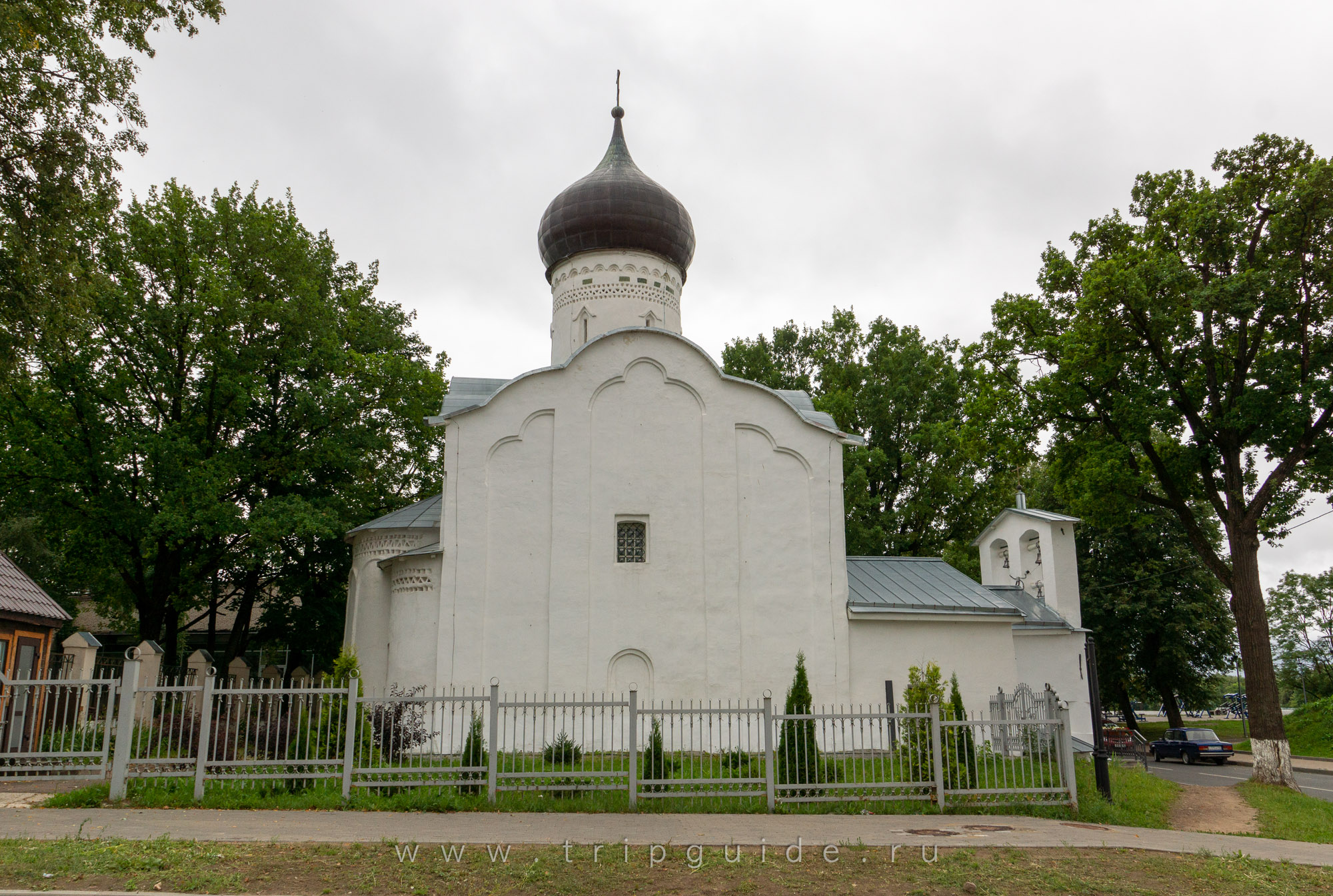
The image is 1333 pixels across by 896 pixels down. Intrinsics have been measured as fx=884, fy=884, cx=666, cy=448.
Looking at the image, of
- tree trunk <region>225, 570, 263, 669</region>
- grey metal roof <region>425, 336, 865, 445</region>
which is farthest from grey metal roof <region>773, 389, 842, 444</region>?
tree trunk <region>225, 570, 263, 669</region>

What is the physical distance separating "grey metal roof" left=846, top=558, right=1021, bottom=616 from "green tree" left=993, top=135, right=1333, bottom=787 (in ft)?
11.1

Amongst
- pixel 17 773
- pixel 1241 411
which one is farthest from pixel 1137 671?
pixel 17 773

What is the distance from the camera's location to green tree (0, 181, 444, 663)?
19234 mm

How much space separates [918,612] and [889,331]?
14.5 metres

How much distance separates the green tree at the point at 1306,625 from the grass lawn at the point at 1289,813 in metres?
30.6

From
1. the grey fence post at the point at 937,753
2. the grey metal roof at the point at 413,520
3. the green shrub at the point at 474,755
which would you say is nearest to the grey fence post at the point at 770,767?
the grey fence post at the point at 937,753

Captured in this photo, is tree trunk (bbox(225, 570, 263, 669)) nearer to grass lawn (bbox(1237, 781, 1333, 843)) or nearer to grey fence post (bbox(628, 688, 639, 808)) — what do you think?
grey fence post (bbox(628, 688, 639, 808))

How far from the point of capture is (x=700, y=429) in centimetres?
1688

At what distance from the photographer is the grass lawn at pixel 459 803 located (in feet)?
31.6

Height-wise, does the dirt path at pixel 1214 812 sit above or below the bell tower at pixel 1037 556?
below

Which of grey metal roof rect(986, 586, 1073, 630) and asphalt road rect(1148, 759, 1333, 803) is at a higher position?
grey metal roof rect(986, 586, 1073, 630)

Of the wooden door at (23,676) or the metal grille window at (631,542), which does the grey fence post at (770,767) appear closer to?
the metal grille window at (631,542)

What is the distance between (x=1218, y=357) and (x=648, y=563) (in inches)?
456

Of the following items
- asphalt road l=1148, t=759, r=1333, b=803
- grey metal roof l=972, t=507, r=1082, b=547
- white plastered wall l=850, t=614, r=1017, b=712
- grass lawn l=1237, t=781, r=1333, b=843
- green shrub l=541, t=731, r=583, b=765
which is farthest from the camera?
grey metal roof l=972, t=507, r=1082, b=547
